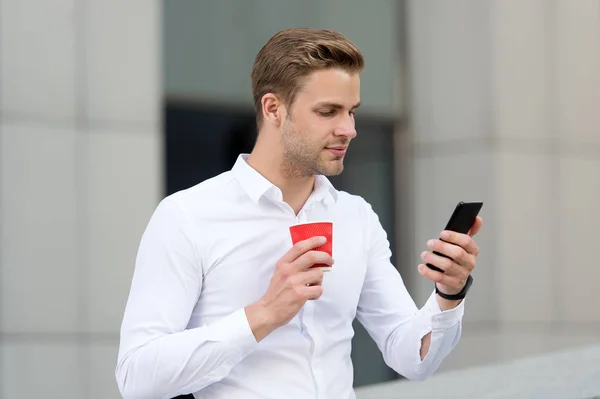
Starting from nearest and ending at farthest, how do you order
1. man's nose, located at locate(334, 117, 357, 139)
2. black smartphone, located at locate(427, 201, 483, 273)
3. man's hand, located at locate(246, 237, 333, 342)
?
1. man's hand, located at locate(246, 237, 333, 342)
2. black smartphone, located at locate(427, 201, 483, 273)
3. man's nose, located at locate(334, 117, 357, 139)

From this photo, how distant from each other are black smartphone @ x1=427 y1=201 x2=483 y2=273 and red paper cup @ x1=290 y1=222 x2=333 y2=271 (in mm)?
295

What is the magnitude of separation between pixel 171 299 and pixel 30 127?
4.64 meters

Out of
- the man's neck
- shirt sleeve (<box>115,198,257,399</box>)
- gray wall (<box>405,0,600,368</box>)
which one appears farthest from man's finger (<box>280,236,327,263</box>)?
gray wall (<box>405,0,600,368</box>)

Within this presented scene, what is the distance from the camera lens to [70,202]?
693 cm

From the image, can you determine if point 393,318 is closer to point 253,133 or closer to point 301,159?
point 301,159

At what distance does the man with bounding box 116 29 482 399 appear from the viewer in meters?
2.41

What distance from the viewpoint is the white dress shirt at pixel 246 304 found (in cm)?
243

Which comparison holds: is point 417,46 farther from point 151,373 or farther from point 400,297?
point 151,373

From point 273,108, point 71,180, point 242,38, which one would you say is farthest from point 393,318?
point 242,38

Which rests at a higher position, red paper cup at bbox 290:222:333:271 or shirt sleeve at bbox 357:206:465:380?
red paper cup at bbox 290:222:333:271

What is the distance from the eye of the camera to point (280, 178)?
274 cm

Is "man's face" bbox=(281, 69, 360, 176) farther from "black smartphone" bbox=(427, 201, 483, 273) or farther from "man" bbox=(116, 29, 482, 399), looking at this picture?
"black smartphone" bbox=(427, 201, 483, 273)

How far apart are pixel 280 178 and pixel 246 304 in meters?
0.34

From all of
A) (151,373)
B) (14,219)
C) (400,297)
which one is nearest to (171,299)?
(151,373)
